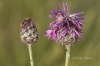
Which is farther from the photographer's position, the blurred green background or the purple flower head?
the blurred green background

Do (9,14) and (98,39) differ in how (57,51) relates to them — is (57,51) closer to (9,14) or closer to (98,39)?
(98,39)

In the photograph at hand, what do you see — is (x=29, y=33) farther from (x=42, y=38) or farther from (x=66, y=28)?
(x=42, y=38)

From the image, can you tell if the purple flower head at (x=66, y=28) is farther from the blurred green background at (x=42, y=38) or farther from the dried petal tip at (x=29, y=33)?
the blurred green background at (x=42, y=38)

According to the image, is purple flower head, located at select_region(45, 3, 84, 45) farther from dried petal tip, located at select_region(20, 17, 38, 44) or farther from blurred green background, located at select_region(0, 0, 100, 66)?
blurred green background, located at select_region(0, 0, 100, 66)

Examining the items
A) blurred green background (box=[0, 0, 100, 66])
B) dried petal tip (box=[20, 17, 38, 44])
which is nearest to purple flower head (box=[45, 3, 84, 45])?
dried petal tip (box=[20, 17, 38, 44])

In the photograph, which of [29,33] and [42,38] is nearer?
[29,33]

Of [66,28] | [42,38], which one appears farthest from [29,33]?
[42,38]

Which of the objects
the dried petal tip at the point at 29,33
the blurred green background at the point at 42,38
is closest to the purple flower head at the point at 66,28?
the dried petal tip at the point at 29,33

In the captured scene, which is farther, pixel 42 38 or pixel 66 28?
pixel 42 38

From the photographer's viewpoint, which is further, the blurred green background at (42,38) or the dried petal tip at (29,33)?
the blurred green background at (42,38)
